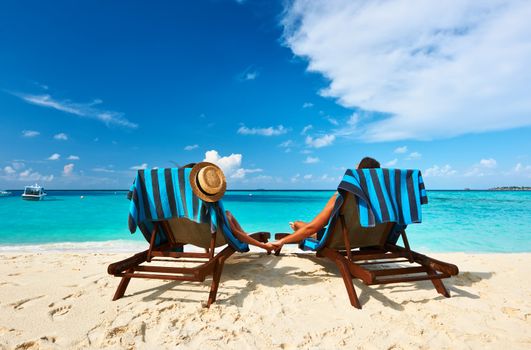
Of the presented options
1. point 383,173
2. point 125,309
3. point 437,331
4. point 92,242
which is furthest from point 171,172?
point 92,242

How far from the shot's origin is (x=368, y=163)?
11.2 feet

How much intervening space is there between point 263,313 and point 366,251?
1.78m

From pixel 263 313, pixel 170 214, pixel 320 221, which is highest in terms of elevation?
pixel 170 214

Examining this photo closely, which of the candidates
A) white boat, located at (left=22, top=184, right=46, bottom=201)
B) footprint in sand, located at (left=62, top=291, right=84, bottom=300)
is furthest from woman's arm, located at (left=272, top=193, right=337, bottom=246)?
white boat, located at (left=22, top=184, right=46, bottom=201)

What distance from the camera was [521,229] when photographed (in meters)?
11.2

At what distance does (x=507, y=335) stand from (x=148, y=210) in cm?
365

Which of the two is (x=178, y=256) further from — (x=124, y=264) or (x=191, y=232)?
(x=124, y=264)

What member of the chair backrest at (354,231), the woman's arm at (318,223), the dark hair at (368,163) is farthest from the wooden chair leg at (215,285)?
the dark hair at (368,163)

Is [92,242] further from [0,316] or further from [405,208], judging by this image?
[405,208]

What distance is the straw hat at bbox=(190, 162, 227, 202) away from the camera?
10.0 feet

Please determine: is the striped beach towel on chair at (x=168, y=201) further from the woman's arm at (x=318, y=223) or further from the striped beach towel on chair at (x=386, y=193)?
the striped beach towel on chair at (x=386, y=193)

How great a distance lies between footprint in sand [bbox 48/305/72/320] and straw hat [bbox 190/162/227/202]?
1.69 metres

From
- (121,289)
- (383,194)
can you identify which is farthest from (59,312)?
(383,194)

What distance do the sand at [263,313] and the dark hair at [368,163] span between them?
1.48m
